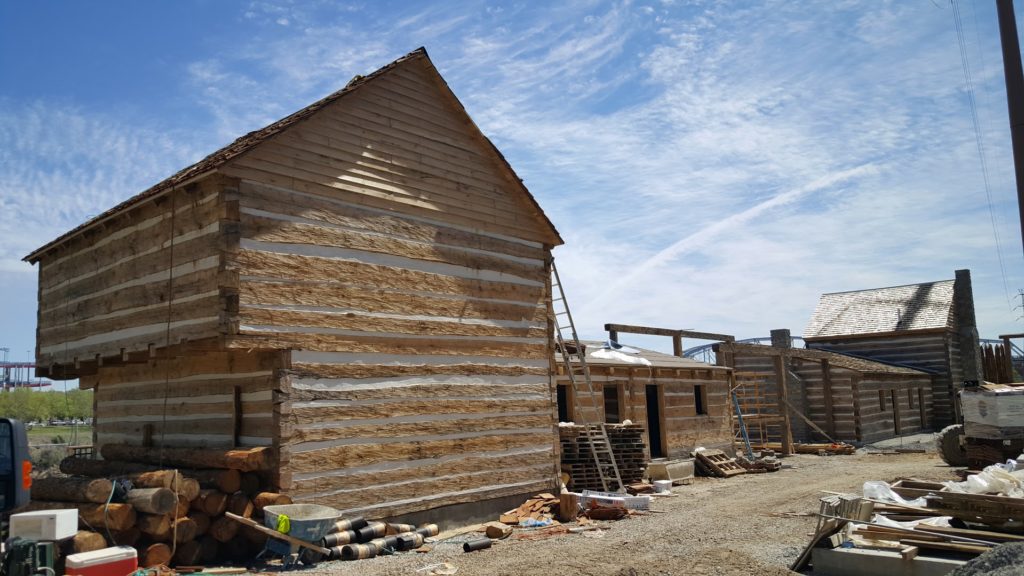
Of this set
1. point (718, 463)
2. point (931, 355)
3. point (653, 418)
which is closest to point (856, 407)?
point (931, 355)

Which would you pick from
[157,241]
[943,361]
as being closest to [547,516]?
[157,241]

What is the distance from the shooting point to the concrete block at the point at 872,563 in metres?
8.47

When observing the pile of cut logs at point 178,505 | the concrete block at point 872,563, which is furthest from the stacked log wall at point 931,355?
the pile of cut logs at point 178,505

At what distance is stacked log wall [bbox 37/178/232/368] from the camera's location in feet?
37.6

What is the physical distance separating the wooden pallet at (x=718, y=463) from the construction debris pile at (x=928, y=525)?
11.2 m

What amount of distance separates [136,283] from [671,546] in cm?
994

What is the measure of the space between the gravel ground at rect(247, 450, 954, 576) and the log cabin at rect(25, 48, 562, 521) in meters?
1.92

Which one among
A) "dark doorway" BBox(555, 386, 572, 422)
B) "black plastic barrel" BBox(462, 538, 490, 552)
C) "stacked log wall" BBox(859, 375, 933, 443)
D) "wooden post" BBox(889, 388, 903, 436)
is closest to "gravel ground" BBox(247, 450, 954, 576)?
"black plastic barrel" BBox(462, 538, 490, 552)

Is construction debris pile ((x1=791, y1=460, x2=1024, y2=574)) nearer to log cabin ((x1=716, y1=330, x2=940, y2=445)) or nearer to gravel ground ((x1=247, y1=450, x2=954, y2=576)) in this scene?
gravel ground ((x1=247, y1=450, x2=954, y2=576))

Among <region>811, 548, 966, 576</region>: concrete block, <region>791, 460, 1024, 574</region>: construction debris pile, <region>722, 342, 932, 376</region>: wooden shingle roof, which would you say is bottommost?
<region>811, 548, 966, 576</region>: concrete block

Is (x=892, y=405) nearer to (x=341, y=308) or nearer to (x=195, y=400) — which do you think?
(x=341, y=308)

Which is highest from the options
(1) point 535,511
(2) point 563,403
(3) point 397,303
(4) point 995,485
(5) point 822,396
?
(3) point 397,303

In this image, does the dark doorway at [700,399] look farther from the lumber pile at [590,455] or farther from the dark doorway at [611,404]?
the lumber pile at [590,455]

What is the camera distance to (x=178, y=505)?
10172 millimetres
